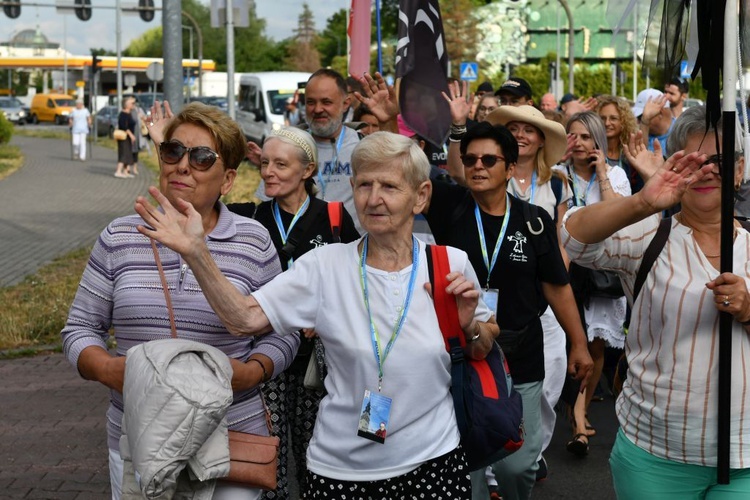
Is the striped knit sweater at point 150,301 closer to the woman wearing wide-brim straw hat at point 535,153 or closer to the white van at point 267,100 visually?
the woman wearing wide-brim straw hat at point 535,153

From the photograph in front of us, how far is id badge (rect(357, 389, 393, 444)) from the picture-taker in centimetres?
344

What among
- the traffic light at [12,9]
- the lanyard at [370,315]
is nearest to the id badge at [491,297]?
the lanyard at [370,315]

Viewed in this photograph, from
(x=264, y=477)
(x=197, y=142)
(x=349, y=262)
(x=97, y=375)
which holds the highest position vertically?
(x=197, y=142)

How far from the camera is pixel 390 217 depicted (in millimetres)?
3594

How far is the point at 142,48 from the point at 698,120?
159m

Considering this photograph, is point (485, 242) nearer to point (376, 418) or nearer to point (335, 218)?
point (335, 218)

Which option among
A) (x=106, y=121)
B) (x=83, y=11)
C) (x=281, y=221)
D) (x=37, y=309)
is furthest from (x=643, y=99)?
(x=106, y=121)

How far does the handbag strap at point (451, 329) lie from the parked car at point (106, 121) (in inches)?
1823

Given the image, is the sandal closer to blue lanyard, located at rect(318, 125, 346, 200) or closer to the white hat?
blue lanyard, located at rect(318, 125, 346, 200)

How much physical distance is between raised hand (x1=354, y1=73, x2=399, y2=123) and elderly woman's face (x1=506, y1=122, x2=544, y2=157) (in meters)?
0.88

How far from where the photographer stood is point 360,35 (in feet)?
26.4

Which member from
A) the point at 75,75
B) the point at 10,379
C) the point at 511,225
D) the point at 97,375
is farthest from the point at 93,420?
the point at 75,75

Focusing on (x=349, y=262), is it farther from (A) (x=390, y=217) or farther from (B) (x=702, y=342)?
(B) (x=702, y=342)

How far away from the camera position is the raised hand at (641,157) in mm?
3986
